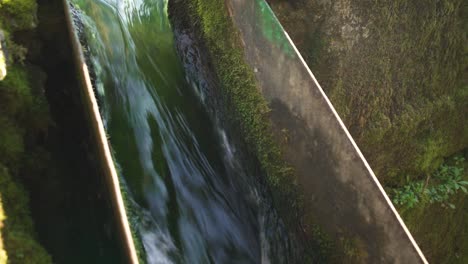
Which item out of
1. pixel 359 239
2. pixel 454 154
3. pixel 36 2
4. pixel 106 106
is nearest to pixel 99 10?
pixel 106 106

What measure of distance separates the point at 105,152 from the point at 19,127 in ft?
2.57

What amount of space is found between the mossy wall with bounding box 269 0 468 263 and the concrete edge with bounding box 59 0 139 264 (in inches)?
69.4

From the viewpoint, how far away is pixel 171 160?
13.6ft

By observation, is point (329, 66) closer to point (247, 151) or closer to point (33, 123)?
point (247, 151)

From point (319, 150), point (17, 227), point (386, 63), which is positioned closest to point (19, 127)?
point (17, 227)

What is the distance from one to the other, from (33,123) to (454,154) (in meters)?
3.58

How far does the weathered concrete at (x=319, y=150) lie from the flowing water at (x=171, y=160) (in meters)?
0.61

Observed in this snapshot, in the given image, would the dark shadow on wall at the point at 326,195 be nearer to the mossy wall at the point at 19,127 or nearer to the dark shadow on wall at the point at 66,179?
the dark shadow on wall at the point at 66,179

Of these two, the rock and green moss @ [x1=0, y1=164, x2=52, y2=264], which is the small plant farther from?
the rock

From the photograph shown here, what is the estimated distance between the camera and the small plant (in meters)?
3.88

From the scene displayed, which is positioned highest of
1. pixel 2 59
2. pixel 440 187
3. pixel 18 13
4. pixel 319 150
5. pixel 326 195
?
pixel 18 13

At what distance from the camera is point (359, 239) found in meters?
2.99

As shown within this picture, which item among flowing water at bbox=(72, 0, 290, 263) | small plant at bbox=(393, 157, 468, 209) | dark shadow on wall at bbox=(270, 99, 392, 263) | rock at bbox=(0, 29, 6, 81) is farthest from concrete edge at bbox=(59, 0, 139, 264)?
small plant at bbox=(393, 157, 468, 209)

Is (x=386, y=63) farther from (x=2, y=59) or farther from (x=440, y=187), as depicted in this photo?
(x=2, y=59)
